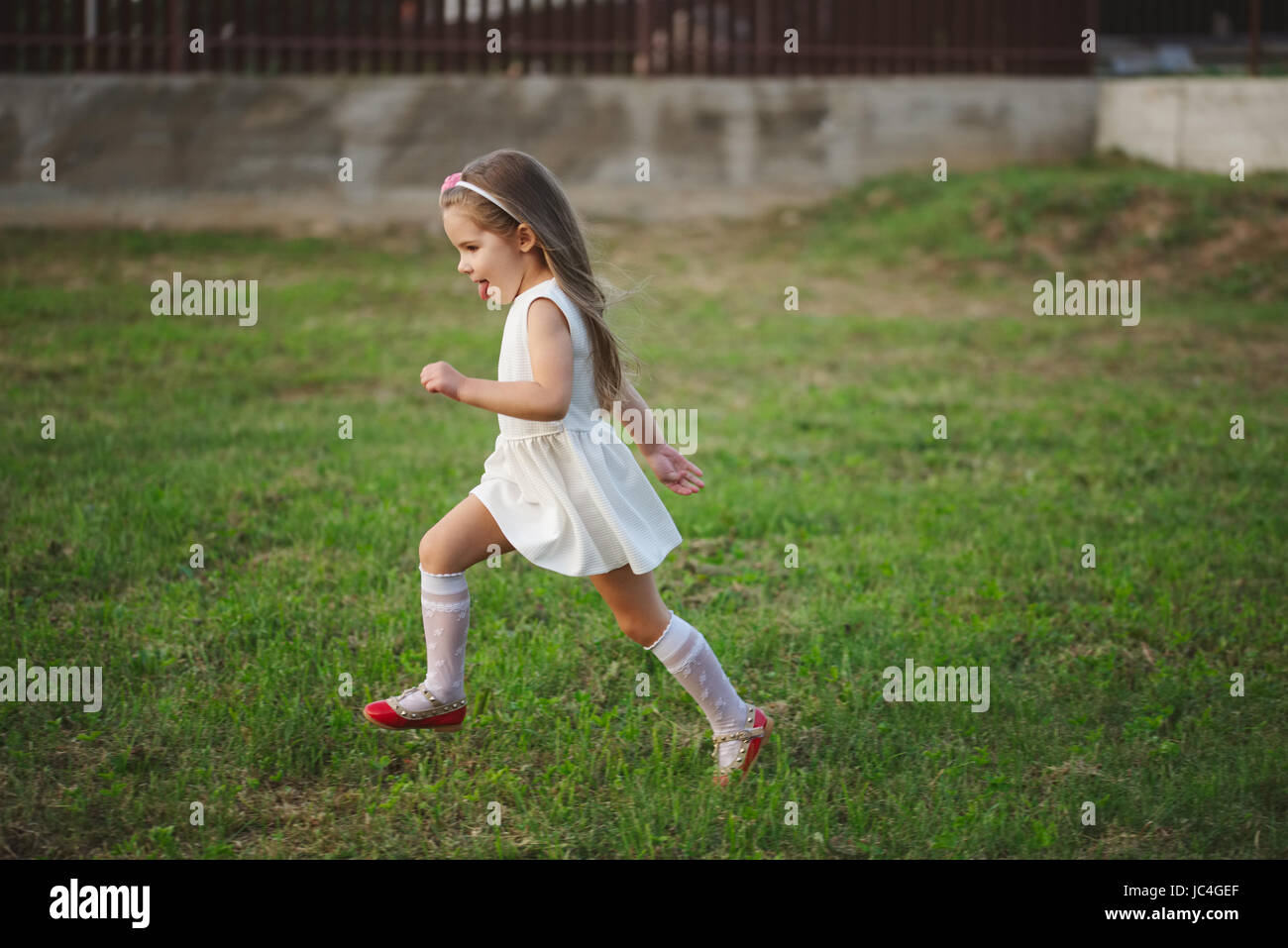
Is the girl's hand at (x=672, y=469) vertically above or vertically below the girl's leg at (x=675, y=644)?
above

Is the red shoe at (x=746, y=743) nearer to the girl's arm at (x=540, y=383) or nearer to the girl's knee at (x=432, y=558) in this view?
the girl's knee at (x=432, y=558)

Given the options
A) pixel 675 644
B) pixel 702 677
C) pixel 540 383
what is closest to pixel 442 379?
pixel 540 383

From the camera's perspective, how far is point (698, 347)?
927cm

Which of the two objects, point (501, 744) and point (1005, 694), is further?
point (1005, 694)

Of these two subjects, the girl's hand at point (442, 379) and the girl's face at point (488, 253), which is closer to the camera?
the girl's hand at point (442, 379)

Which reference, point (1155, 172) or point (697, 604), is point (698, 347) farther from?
point (1155, 172)

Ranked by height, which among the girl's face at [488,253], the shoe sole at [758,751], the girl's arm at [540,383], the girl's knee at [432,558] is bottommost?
the shoe sole at [758,751]

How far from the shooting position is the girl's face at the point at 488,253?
10.6 feet

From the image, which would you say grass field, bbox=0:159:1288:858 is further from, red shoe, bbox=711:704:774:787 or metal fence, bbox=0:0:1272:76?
metal fence, bbox=0:0:1272:76

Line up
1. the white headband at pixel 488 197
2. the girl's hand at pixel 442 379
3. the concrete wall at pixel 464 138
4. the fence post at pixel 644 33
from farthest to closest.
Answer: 1. the fence post at pixel 644 33
2. the concrete wall at pixel 464 138
3. the white headband at pixel 488 197
4. the girl's hand at pixel 442 379

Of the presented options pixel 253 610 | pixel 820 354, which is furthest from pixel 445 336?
pixel 253 610

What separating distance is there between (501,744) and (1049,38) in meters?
13.7

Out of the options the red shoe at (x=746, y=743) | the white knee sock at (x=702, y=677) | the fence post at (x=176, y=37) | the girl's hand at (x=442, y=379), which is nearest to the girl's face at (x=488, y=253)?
the girl's hand at (x=442, y=379)

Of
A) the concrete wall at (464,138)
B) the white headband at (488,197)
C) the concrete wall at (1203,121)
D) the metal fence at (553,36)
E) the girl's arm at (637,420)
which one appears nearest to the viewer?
the white headband at (488,197)
